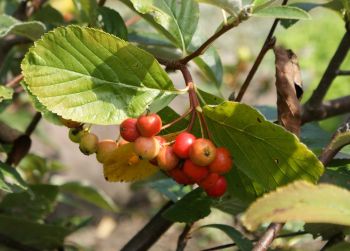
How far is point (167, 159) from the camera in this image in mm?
856

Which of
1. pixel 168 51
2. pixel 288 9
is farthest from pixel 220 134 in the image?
pixel 168 51

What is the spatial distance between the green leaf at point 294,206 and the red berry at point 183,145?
0.20 metres

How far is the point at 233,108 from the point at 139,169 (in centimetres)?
18

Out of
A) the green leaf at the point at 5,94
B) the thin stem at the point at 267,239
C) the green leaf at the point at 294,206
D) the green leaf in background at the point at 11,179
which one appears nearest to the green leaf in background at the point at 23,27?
the green leaf at the point at 5,94

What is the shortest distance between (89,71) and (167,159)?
0.15 m

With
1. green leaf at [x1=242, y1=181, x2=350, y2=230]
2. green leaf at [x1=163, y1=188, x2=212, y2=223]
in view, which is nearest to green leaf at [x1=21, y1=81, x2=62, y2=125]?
green leaf at [x1=163, y1=188, x2=212, y2=223]

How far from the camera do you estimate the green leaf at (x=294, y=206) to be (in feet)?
2.14

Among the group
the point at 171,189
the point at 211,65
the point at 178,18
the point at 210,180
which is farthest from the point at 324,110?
the point at 210,180

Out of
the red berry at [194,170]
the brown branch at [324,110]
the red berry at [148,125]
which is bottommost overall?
the brown branch at [324,110]

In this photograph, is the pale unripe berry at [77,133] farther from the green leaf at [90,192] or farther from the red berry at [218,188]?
the green leaf at [90,192]

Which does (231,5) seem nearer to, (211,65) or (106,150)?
(106,150)

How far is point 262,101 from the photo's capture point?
3.93 m

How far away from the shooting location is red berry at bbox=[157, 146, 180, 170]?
33.7 inches

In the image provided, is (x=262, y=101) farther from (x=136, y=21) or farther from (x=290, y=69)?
(x=290, y=69)
